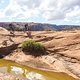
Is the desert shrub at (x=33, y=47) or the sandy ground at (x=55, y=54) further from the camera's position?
the desert shrub at (x=33, y=47)

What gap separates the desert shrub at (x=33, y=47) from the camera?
4003 cm

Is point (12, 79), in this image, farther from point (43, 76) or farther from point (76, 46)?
point (76, 46)

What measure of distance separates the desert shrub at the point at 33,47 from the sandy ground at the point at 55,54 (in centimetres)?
96

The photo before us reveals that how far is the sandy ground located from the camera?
112 ft

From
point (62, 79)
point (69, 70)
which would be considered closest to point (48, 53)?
point (69, 70)

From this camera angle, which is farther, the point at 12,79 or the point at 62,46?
the point at 62,46

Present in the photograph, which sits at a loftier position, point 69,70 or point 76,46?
point 76,46

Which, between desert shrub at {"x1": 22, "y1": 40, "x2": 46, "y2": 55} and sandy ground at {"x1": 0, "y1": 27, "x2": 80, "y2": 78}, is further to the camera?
desert shrub at {"x1": 22, "y1": 40, "x2": 46, "y2": 55}

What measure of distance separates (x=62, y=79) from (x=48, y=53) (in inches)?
400

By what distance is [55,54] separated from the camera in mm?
38812

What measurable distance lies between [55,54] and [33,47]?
156 inches

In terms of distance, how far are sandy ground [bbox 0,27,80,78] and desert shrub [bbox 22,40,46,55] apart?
0.96 meters

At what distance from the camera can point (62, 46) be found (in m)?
40.1

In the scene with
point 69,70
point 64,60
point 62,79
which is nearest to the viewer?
point 62,79
